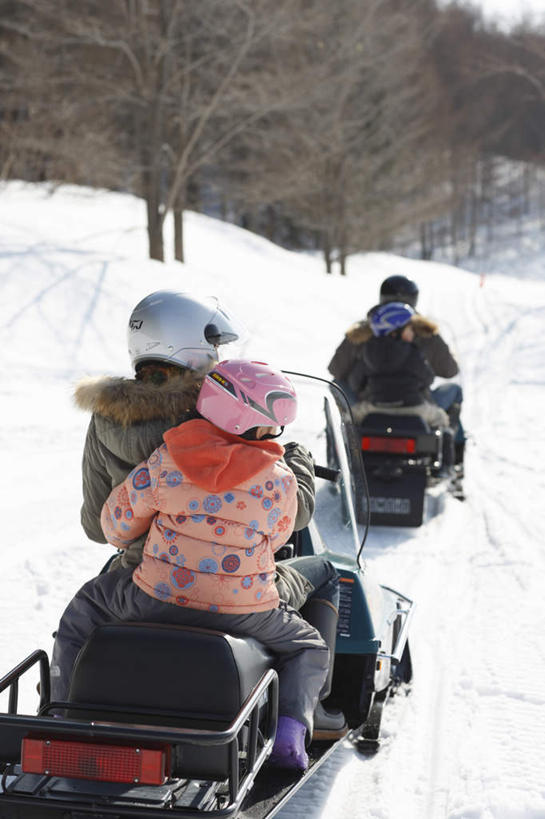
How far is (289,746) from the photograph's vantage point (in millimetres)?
2758

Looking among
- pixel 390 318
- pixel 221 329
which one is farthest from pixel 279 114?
pixel 221 329

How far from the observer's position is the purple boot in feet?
9.05

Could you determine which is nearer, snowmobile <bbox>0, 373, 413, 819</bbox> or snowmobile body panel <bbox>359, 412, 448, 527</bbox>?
snowmobile <bbox>0, 373, 413, 819</bbox>

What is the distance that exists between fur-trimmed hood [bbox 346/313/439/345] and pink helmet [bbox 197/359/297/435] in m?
4.43

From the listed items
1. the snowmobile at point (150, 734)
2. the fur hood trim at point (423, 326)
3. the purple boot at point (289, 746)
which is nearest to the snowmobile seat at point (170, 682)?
the snowmobile at point (150, 734)

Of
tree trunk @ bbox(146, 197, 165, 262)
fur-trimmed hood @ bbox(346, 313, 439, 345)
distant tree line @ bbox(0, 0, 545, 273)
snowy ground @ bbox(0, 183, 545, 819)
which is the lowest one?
snowy ground @ bbox(0, 183, 545, 819)

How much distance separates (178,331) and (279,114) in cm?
2601

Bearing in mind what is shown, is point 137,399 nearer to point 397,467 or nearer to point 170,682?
point 170,682

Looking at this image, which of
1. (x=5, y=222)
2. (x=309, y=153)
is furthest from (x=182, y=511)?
(x=309, y=153)

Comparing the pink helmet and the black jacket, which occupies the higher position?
the pink helmet

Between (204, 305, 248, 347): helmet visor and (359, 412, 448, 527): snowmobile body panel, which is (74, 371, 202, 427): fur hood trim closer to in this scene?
(204, 305, 248, 347): helmet visor

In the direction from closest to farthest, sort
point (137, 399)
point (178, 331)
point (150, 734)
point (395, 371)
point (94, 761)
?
1. point (150, 734)
2. point (94, 761)
3. point (137, 399)
4. point (178, 331)
5. point (395, 371)

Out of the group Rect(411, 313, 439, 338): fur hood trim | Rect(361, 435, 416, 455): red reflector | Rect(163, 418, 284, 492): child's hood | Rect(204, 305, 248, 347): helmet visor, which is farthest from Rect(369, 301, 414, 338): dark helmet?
Rect(163, 418, 284, 492): child's hood

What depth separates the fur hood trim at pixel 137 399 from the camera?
9.43 feet
